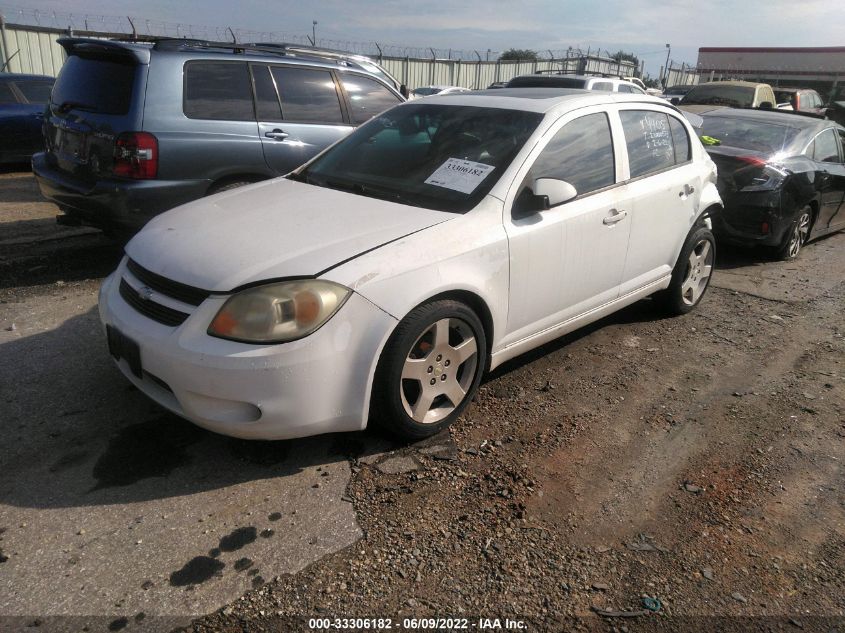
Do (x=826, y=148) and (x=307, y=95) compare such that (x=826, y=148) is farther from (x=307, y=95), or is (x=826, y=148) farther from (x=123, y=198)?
(x=123, y=198)

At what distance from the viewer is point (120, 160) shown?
16.0 feet

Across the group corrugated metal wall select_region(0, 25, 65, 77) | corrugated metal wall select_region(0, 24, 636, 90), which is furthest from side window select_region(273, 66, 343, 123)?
corrugated metal wall select_region(0, 24, 636, 90)

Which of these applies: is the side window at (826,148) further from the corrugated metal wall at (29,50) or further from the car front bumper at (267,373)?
the corrugated metal wall at (29,50)

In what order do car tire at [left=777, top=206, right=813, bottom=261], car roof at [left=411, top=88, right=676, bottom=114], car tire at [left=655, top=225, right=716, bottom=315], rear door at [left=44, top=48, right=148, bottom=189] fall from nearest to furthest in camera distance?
car roof at [left=411, top=88, right=676, bottom=114] → car tire at [left=655, top=225, right=716, bottom=315] → rear door at [left=44, top=48, right=148, bottom=189] → car tire at [left=777, top=206, right=813, bottom=261]

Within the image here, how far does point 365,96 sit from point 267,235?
12.9ft

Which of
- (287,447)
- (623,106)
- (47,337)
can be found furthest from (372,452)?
(623,106)

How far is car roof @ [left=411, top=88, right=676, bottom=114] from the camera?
378 centimetres

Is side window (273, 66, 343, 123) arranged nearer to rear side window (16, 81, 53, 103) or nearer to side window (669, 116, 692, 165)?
side window (669, 116, 692, 165)

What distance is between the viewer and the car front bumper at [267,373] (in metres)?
2.61

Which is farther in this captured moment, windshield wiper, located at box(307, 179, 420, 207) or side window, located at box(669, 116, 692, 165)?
side window, located at box(669, 116, 692, 165)

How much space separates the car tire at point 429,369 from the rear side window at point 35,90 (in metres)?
9.41

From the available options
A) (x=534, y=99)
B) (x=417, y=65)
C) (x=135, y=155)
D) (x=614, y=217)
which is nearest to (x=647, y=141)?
(x=614, y=217)

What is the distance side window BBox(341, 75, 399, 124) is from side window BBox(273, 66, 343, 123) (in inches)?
6.8

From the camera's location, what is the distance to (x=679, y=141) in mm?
4766
